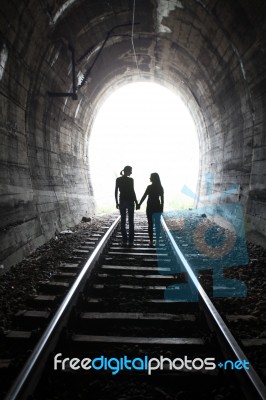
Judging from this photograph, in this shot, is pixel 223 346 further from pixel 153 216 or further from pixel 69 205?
pixel 69 205

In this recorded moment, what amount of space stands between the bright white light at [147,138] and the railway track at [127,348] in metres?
36.5

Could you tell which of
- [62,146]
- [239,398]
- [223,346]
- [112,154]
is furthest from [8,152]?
[112,154]

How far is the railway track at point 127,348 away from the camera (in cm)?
246

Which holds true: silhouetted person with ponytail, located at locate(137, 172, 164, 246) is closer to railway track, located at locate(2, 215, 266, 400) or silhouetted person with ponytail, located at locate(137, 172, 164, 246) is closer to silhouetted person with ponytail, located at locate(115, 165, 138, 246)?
silhouetted person with ponytail, located at locate(115, 165, 138, 246)

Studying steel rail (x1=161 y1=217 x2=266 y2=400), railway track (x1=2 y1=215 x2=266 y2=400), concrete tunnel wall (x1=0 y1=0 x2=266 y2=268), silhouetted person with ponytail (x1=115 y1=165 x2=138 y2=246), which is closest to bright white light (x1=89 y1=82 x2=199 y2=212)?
concrete tunnel wall (x1=0 y1=0 x2=266 y2=268)

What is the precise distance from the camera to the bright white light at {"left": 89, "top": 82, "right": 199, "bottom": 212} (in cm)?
4388

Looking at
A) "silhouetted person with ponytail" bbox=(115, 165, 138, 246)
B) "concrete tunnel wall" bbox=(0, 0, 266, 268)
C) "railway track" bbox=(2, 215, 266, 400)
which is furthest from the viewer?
"silhouetted person with ponytail" bbox=(115, 165, 138, 246)

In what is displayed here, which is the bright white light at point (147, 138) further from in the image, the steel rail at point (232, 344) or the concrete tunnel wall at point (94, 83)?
the steel rail at point (232, 344)

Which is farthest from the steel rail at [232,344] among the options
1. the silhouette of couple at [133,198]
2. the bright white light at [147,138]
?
the bright white light at [147,138]

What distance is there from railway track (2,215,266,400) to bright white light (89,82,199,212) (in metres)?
36.5

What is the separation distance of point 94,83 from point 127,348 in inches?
445

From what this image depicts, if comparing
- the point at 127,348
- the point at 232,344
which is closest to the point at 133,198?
the point at 127,348

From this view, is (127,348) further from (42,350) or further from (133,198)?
(133,198)

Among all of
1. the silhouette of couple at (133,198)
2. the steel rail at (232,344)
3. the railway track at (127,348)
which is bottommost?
Result: the railway track at (127,348)
